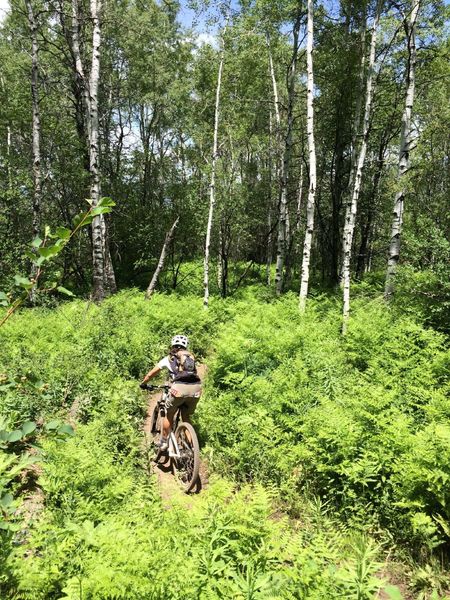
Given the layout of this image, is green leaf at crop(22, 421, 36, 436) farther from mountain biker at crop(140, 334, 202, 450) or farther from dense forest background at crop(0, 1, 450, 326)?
dense forest background at crop(0, 1, 450, 326)

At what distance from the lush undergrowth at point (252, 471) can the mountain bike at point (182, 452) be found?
→ 520 mm

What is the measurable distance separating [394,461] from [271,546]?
2.09m

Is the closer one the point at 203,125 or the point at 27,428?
the point at 27,428

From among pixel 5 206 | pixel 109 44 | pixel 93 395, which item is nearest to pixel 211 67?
pixel 109 44

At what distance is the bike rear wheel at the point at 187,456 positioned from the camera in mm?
6145

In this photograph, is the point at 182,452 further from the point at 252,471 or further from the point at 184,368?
the point at 184,368

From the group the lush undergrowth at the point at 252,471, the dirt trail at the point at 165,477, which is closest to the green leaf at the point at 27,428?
the lush undergrowth at the point at 252,471

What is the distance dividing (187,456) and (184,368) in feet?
4.50

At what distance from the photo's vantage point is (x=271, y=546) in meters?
3.95

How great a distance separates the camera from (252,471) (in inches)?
239

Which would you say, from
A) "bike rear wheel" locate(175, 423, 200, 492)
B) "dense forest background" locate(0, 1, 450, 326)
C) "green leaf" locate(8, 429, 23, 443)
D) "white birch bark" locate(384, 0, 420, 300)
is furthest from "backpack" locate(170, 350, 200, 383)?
"white birch bark" locate(384, 0, 420, 300)

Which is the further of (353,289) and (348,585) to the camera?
(353,289)

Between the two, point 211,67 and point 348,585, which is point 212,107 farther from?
point 348,585

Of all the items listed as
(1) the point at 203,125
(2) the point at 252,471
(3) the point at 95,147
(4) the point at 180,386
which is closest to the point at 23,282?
(4) the point at 180,386
